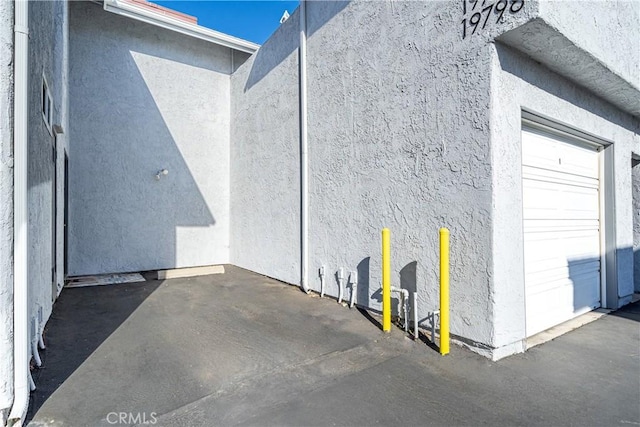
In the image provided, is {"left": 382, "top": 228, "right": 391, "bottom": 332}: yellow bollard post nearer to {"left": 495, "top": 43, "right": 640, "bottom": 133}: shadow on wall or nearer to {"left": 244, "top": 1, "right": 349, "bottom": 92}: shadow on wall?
{"left": 495, "top": 43, "right": 640, "bottom": 133}: shadow on wall

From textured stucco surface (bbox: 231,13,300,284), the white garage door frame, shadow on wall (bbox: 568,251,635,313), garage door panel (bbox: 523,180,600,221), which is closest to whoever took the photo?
garage door panel (bbox: 523,180,600,221)

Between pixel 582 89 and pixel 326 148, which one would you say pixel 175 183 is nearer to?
pixel 326 148

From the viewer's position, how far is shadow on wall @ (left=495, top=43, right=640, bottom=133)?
11.1 ft

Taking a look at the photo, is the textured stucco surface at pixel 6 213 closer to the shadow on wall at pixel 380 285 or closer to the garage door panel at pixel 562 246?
the shadow on wall at pixel 380 285

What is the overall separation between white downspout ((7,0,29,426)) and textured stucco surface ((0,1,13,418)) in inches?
1.0

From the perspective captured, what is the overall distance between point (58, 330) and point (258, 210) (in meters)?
4.27

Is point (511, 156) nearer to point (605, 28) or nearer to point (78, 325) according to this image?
point (605, 28)

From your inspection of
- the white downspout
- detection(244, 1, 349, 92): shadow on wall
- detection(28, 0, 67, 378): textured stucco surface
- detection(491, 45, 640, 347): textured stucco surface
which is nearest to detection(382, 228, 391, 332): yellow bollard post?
detection(491, 45, 640, 347): textured stucco surface

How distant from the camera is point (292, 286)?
20.9 feet

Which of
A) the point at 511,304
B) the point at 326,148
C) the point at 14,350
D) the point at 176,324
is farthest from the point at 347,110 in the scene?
the point at 14,350

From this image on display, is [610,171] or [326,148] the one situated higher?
[326,148]

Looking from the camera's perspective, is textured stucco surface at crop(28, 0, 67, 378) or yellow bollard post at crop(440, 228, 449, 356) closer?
textured stucco surface at crop(28, 0, 67, 378)

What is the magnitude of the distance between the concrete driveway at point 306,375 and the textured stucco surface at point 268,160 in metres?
2.42

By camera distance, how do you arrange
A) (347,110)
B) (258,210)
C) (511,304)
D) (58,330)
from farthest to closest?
(258,210), (347,110), (58,330), (511,304)
